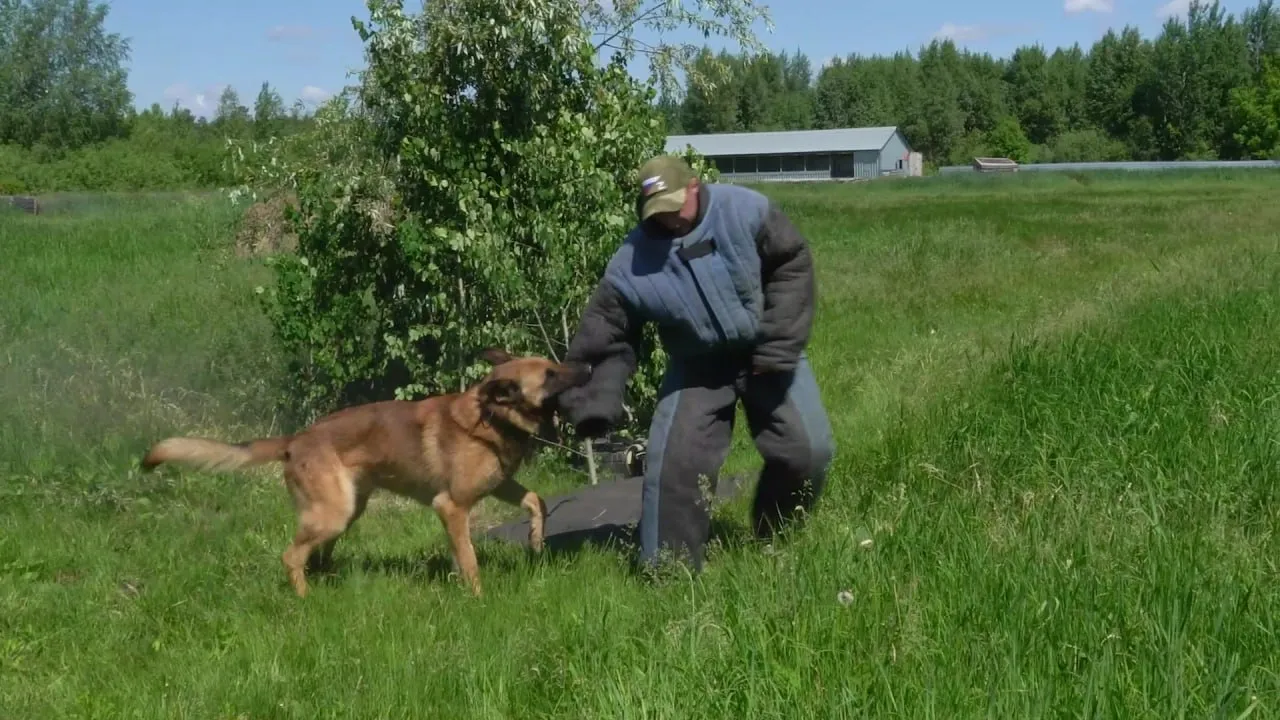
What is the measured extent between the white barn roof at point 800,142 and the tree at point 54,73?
137ft

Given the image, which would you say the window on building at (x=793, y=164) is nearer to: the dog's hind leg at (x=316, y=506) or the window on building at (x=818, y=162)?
the window on building at (x=818, y=162)

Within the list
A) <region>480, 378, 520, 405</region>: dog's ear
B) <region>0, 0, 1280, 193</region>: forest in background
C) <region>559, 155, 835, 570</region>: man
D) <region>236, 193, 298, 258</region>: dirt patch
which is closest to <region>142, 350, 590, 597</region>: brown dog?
<region>480, 378, 520, 405</region>: dog's ear

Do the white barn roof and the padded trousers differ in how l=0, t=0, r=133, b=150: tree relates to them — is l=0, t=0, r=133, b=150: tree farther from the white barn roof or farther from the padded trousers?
the padded trousers

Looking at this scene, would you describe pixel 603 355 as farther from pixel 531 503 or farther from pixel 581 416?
pixel 531 503

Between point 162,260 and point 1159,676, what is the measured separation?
1735 cm

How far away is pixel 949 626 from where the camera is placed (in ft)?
12.3

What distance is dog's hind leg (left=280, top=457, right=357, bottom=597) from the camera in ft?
19.3

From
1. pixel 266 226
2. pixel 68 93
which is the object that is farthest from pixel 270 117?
pixel 68 93

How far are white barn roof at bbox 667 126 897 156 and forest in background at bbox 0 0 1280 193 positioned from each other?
195 inches

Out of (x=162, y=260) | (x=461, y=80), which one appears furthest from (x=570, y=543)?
(x=162, y=260)

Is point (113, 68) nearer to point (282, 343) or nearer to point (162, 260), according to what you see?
point (162, 260)

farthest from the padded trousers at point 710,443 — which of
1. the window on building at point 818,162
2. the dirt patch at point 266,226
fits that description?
the window on building at point 818,162

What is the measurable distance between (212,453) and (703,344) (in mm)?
2628

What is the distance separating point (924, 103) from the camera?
379 feet
